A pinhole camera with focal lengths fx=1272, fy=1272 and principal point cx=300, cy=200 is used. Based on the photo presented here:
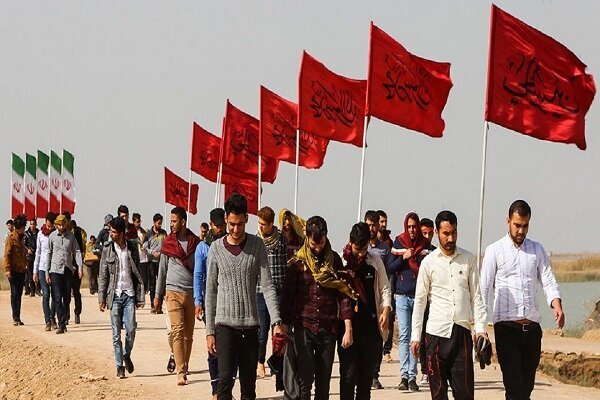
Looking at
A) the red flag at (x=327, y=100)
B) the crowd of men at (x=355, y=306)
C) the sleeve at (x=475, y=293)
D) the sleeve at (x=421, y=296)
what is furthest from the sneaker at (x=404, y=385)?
the red flag at (x=327, y=100)

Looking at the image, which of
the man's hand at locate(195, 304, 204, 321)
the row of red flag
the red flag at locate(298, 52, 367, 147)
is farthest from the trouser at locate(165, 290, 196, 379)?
the red flag at locate(298, 52, 367, 147)

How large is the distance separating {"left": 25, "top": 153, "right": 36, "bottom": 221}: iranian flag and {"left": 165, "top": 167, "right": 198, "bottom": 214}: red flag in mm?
10379

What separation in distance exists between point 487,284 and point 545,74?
27.3 feet

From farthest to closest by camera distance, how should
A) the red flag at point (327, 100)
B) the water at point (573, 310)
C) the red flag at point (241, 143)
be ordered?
the water at point (573, 310) < the red flag at point (241, 143) < the red flag at point (327, 100)

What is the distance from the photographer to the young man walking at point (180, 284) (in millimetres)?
14539

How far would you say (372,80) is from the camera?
21.1m

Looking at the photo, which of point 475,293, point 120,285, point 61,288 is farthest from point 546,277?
point 61,288

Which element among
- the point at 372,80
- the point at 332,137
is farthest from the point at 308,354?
the point at 332,137

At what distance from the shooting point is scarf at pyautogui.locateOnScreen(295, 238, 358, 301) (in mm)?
10555

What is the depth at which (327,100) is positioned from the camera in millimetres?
24578

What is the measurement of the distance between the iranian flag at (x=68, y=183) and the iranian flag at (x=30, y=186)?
3645 mm

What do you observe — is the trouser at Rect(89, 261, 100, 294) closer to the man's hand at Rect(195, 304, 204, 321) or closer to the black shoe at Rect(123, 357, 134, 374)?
the black shoe at Rect(123, 357, 134, 374)

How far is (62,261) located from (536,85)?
28.1 ft

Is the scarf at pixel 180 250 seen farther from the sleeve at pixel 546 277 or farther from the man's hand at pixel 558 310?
the man's hand at pixel 558 310
